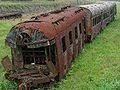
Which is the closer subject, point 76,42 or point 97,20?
point 76,42

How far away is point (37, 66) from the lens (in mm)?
12547

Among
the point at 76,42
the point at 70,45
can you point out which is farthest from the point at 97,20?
the point at 70,45

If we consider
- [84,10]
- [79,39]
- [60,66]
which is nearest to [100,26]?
[84,10]

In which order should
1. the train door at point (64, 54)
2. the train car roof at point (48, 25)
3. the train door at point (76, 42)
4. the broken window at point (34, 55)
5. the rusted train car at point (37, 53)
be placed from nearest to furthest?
the rusted train car at point (37, 53) → the train car roof at point (48, 25) → the broken window at point (34, 55) → the train door at point (64, 54) → the train door at point (76, 42)

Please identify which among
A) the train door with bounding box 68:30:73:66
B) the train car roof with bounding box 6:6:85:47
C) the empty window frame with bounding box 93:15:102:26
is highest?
the train car roof with bounding box 6:6:85:47

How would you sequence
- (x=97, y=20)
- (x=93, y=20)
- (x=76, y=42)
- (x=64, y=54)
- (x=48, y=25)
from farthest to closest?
1. (x=97, y=20)
2. (x=93, y=20)
3. (x=76, y=42)
4. (x=64, y=54)
5. (x=48, y=25)

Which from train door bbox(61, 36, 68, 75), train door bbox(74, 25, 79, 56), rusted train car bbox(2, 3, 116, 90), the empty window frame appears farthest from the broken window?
the empty window frame

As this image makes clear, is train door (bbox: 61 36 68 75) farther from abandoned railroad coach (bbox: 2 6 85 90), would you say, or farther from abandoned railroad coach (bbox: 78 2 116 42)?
abandoned railroad coach (bbox: 78 2 116 42)

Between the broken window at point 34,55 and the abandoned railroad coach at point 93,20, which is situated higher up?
the broken window at point 34,55

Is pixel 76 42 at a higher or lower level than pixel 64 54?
lower

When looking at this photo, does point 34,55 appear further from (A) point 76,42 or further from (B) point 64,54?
(A) point 76,42

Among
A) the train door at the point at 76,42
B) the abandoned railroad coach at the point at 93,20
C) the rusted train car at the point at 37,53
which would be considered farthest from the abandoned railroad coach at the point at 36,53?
the abandoned railroad coach at the point at 93,20

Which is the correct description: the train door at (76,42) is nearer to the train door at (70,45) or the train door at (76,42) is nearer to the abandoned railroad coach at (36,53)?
the train door at (70,45)

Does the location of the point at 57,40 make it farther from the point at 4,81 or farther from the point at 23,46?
the point at 4,81
